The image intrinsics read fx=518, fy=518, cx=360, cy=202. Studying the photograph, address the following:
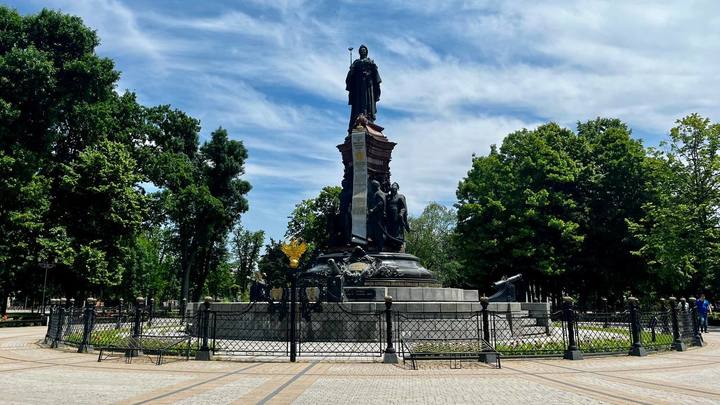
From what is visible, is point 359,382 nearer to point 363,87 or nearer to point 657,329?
point 657,329

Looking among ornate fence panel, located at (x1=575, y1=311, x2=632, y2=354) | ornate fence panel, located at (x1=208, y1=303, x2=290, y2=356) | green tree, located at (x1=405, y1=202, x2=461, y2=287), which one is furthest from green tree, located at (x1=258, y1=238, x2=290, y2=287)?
ornate fence panel, located at (x1=575, y1=311, x2=632, y2=354)

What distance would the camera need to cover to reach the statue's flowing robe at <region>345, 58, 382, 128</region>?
24422 mm

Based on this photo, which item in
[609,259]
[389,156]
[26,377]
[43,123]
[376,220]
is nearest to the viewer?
[26,377]

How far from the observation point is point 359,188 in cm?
2242

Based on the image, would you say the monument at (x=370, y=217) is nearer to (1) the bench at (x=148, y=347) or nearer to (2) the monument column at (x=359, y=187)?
(2) the monument column at (x=359, y=187)

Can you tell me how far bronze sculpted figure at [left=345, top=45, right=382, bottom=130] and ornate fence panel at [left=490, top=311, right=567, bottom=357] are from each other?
452 inches

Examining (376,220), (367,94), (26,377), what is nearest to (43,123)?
(367,94)

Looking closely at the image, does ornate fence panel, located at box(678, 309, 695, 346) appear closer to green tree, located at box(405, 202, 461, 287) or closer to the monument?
the monument

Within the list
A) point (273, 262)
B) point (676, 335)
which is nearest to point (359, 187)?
point (676, 335)

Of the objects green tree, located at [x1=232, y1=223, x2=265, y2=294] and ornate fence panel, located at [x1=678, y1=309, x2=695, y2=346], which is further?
green tree, located at [x1=232, y1=223, x2=265, y2=294]

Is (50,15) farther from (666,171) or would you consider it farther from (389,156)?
(666,171)

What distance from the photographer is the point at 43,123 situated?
29.6 m

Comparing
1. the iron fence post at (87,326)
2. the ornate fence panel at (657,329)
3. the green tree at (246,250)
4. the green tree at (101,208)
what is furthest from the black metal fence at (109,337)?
the green tree at (246,250)

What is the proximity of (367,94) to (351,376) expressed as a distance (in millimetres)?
16327
